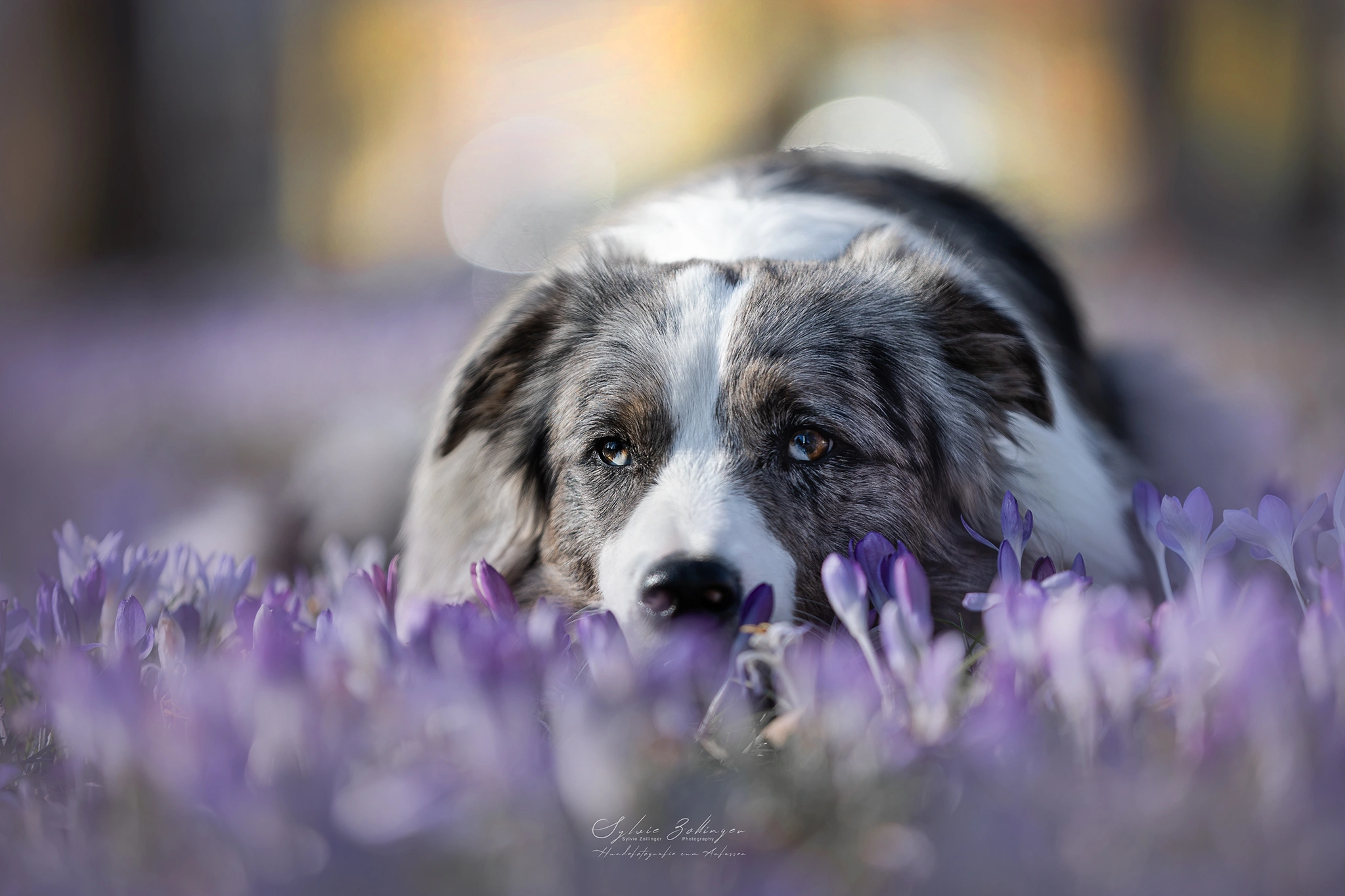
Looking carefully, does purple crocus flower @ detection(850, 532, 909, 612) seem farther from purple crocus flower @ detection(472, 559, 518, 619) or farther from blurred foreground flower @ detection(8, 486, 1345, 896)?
purple crocus flower @ detection(472, 559, 518, 619)

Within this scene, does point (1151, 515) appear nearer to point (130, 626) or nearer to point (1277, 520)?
point (1277, 520)

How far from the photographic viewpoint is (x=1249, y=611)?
2.86 ft

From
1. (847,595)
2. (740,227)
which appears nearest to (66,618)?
(847,595)

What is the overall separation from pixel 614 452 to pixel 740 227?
0.83m

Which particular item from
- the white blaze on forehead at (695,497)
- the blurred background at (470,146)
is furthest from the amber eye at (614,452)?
the blurred background at (470,146)

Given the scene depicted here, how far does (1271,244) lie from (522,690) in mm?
8022

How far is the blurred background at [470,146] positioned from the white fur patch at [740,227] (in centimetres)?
226

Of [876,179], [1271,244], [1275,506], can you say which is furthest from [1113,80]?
[1275,506]

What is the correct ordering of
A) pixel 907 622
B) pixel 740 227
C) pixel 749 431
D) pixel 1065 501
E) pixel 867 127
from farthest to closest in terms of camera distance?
pixel 867 127 < pixel 740 227 < pixel 1065 501 < pixel 749 431 < pixel 907 622

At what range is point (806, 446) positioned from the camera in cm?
184

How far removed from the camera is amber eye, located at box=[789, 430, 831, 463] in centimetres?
184

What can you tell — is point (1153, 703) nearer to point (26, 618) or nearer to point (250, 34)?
point (26, 618)

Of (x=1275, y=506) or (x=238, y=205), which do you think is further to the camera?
(x=238, y=205)

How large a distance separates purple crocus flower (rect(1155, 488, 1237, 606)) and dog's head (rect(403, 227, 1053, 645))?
1.90ft
